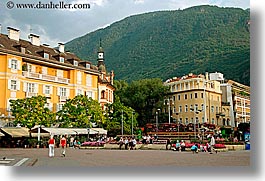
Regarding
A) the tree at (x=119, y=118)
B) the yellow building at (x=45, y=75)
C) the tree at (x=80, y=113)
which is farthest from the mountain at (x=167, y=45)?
the tree at (x=80, y=113)

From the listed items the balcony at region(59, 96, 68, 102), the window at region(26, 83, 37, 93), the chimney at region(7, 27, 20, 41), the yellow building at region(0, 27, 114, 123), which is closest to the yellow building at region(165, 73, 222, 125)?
the yellow building at region(0, 27, 114, 123)

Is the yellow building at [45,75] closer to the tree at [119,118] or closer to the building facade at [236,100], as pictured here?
the tree at [119,118]

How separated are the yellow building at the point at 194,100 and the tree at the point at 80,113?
300 centimetres

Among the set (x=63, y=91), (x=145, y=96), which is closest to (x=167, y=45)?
(x=145, y=96)

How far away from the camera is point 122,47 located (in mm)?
16438

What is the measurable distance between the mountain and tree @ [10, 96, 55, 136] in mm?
3434

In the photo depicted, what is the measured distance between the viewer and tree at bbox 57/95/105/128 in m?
18.1

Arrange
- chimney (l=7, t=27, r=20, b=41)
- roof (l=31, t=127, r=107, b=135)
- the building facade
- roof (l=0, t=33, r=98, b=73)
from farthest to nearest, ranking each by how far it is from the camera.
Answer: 1. roof (l=31, t=127, r=107, b=135)
2. roof (l=0, t=33, r=98, b=73)
3. chimney (l=7, t=27, r=20, b=41)
4. the building facade

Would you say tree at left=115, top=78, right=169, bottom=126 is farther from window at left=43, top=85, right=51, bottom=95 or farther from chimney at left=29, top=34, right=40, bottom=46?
chimney at left=29, top=34, right=40, bottom=46

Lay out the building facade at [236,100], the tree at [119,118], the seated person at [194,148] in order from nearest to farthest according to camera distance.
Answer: the building facade at [236,100]
the seated person at [194,148]
the tree at [119,118]

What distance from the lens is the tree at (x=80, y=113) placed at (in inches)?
712

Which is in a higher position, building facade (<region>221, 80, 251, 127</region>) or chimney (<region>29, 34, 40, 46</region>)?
chimney (<region>29, 34, 40, 46</region>)

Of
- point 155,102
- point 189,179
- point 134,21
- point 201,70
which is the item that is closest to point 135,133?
point 155,102

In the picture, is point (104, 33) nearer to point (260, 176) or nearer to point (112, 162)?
point (112, 162)
